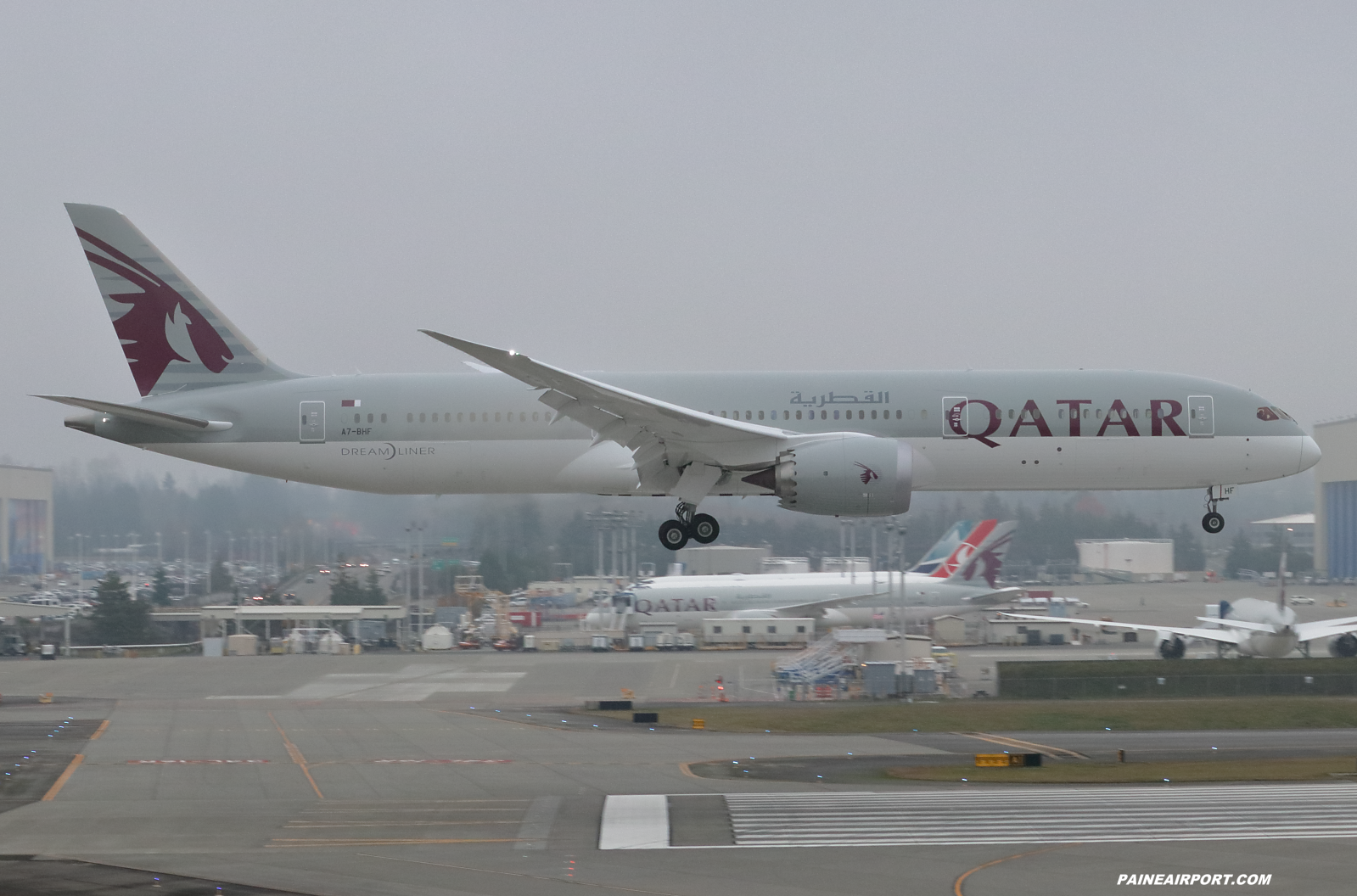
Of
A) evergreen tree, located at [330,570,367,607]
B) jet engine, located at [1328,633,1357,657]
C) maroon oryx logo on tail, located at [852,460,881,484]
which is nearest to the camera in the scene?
maroon oryx logo on tail, located at [852,460,881,484]

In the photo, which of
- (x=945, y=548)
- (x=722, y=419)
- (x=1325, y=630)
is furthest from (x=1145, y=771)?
(x=945, y=548)

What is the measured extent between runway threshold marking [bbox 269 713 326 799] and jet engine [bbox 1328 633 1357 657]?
44747 millimetres

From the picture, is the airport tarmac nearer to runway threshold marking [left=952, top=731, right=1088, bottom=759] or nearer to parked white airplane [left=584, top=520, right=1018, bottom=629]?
runway threshold marking [left=952, top=731, right=1088, bottom=759]

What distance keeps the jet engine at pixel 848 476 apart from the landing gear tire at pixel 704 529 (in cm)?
263

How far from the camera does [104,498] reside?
91.2m

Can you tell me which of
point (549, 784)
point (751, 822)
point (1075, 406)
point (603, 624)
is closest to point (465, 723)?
point (549, 784)

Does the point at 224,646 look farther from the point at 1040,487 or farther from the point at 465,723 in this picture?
the point at 1040,487

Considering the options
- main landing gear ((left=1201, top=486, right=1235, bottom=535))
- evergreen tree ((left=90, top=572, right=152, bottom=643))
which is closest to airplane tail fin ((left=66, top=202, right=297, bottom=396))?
main landing gear ((left=1201, top=486, right=1235, bottom=535))

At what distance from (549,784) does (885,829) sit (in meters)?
9.53

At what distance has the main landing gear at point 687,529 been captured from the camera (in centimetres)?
3344

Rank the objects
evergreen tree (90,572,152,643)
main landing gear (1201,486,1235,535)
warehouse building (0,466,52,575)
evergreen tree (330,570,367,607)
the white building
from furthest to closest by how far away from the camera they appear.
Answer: warehouse building (0,466,52,575), the white building, evergreen tree (330,570,367,607), evergreen tree (90,572,152,643), main landing gear (1201,486,1235,535)

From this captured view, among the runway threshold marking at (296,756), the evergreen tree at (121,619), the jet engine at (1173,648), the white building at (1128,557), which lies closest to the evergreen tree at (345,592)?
the evergreen tree at (121,619)

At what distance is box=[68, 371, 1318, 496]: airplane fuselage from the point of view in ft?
109

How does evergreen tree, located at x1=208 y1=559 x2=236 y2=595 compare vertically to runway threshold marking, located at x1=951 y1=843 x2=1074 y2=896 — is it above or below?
above
